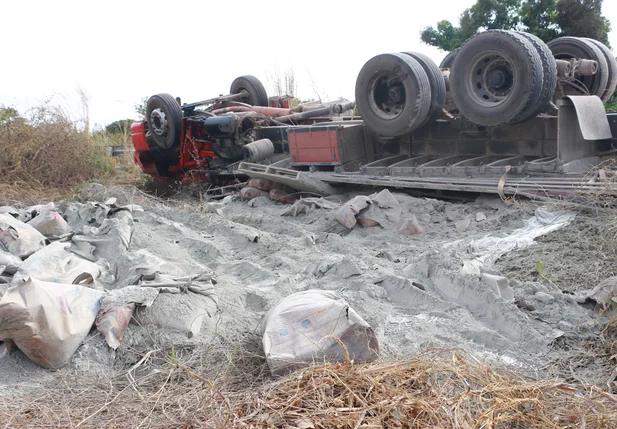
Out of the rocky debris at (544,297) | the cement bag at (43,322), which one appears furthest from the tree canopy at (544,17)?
the cement bag at (43,322)

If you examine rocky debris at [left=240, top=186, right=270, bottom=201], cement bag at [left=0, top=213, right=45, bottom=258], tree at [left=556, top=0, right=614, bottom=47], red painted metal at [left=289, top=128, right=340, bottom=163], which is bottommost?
rocky debris at [left=240, top=186, right=270, bottom=201]

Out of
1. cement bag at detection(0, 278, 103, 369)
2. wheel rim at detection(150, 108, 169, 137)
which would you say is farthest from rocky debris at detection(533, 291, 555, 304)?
wheel rim at detection(150, 108, 169, 137)

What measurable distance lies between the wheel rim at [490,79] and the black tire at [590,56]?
1.32 m

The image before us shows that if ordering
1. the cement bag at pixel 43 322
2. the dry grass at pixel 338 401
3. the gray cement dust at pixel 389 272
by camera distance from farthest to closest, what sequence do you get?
1. the gray cement dust at pixel 389 272
2. the cement bag at pixel 43 322
3. the dry grass at pixel 338 401

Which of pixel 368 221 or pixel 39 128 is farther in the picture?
pixel 39 128

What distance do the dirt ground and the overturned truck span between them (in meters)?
0.56

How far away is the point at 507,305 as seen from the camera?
153 inches

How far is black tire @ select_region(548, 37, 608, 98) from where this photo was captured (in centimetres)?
738

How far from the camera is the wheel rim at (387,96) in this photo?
24.8ft

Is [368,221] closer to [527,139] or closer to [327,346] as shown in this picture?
[527,139]

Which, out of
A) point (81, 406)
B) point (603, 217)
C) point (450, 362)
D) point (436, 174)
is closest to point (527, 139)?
point (436, 174)

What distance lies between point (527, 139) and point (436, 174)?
107 centimetres

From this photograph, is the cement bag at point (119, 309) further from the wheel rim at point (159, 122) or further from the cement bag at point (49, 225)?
the wheel rim at point (159, 122)

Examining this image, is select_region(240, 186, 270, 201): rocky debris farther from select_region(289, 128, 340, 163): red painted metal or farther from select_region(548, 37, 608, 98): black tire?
select_region(548, 37, 608, 98): black tire
